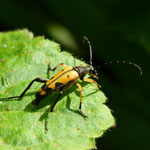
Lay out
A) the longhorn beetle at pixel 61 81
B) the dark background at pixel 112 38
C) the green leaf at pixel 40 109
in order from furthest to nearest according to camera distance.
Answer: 1. the dark background at pixel 112 38
2. the longhorn beetle at pixel 61 81
3. the green leaf at pixel 40 109

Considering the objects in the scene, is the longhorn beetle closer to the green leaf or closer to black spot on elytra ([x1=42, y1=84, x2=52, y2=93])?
black spot on elytra ([x1=42, y1=84, x2=52, y2=93])

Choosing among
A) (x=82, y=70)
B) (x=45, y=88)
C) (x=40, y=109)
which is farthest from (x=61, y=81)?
(x=40, y=109)

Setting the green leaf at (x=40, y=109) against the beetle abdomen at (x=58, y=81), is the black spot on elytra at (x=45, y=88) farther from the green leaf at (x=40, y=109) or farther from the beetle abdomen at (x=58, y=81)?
the green leaf at (x=40, y=109)

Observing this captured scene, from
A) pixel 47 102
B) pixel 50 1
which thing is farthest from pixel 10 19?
pixel 47 102

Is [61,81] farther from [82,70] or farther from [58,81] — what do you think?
[82,70]

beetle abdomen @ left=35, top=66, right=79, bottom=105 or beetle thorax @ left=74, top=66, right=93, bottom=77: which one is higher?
beetle thorax @ left=74, top=66, right=93, bottom=77

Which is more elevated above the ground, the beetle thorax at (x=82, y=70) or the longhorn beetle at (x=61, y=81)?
the beetle thorax at (x=82, y=70)

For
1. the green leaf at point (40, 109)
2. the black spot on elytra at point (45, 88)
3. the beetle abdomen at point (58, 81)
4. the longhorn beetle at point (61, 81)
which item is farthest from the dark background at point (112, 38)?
the black spot on elytra at point (45, 88)

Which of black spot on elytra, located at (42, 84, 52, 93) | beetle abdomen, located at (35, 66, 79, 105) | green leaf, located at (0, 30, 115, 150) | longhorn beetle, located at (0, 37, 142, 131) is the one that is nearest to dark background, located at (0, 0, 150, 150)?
longhorn beetle, located at (0, 37, 142, 131)
